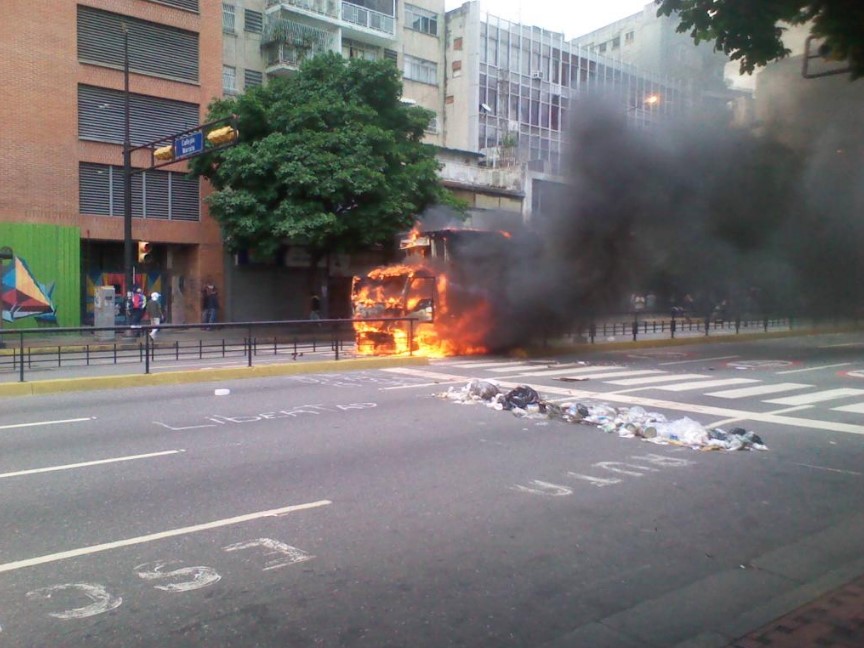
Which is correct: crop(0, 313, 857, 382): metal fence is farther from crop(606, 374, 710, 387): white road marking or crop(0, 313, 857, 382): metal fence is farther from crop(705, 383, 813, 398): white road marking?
crop(705, 383, 813, 398): white road marking

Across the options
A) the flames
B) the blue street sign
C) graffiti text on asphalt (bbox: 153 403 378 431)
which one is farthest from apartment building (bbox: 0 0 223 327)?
graffiti text on asphalt (bbox: 153 403 378 431)

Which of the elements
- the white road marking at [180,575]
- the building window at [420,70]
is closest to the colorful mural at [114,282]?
the building window at [420,70]

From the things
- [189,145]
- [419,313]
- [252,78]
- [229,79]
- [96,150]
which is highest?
[252,78]

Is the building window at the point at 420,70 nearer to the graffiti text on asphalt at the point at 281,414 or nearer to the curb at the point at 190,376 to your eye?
the curb at the point at 190,376

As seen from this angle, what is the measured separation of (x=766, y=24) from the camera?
17.6 feet

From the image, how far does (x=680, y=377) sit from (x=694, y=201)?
19.4 ft

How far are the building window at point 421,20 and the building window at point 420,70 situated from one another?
4.67 feet

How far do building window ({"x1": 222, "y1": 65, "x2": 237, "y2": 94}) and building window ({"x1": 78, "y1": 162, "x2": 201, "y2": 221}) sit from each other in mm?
4947

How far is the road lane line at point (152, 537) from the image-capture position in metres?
4.55

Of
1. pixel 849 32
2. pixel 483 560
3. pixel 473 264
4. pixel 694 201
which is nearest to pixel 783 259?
pixel 694 201

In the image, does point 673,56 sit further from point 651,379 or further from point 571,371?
point 571,371

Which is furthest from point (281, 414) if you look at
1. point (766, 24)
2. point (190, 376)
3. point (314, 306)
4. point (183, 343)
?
point (314, 306)

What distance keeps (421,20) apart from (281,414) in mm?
31615

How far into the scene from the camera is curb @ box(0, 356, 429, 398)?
1153cm
